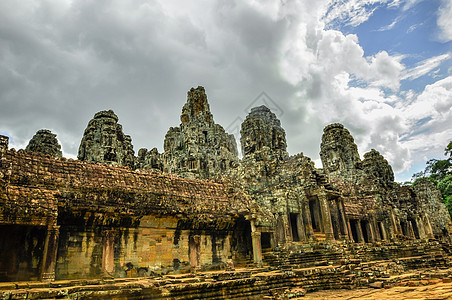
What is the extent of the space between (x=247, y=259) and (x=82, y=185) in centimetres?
934

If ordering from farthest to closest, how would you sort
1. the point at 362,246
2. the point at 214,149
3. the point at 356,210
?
the point at 214,149
the point at 356,210
the point at 362,246

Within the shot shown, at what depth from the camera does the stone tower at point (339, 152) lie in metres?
36.4

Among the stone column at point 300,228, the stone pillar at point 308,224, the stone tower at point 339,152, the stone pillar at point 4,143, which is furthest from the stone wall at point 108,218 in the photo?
the stone tower at point 339,152

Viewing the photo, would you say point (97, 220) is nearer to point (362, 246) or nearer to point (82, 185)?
point (82, 185)

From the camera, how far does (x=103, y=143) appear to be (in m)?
29.0

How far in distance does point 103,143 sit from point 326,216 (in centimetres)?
2077

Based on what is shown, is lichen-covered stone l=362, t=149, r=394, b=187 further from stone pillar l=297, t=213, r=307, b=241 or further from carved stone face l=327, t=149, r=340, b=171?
A: stone pillar l=297, t=213, r=307, b=241

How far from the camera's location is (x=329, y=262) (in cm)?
1528

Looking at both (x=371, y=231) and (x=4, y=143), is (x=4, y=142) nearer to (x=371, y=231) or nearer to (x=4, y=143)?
(x=4, y=143)

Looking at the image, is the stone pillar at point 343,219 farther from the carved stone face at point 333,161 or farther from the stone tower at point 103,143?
the stone tower at point 103,143

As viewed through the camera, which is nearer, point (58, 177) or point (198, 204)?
point (58, 177)

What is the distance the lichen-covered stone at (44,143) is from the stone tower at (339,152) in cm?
2919

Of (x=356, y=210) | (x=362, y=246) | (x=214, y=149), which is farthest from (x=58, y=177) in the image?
(x=214, y=149)

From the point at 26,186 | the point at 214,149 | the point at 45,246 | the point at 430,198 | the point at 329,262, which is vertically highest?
the point at 214,149
